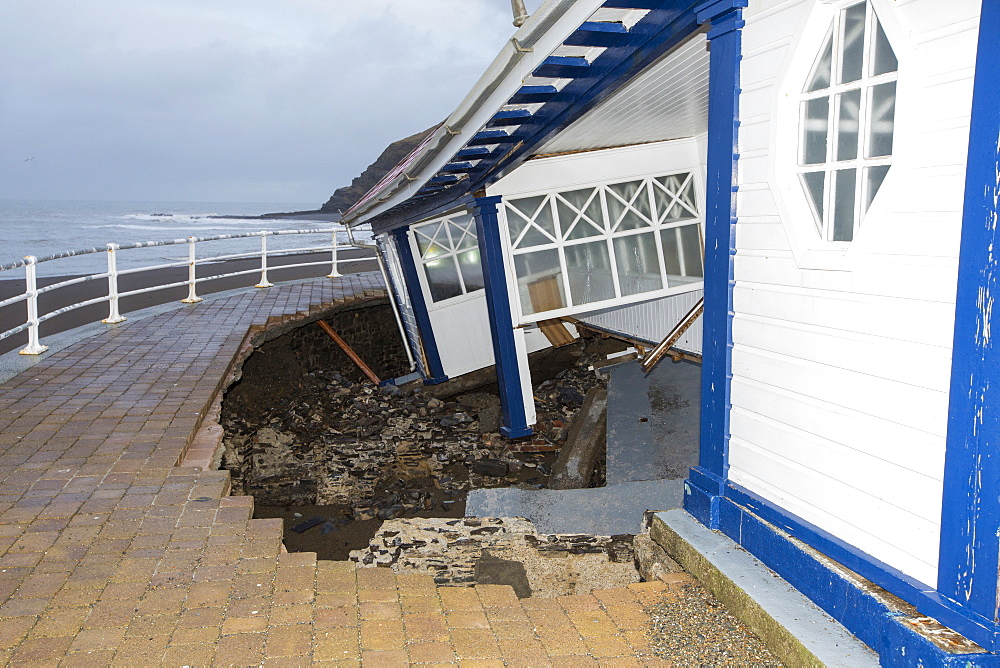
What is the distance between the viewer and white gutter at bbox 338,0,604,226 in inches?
156

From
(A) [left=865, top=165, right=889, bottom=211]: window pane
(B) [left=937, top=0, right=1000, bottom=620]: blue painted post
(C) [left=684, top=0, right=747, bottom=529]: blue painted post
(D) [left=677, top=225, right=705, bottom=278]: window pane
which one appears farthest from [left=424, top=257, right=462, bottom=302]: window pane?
(B) [left=937, top=0, right=1000, bottom=620]: blue painted post

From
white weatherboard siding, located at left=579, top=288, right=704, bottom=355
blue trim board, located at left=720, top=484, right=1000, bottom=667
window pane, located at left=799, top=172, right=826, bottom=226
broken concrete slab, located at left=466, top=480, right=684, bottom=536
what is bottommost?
broken concrete slab, located at left=466, top=480, right=684, bottom=536

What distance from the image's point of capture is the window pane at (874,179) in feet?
9.60

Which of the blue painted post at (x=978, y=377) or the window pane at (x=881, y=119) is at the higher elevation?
the window pane at (x=881, y=119)

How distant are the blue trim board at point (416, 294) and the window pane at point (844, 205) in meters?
8.86

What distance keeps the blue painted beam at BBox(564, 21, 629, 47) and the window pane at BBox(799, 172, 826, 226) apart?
1446 millimetres

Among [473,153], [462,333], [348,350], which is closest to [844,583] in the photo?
[473,153]

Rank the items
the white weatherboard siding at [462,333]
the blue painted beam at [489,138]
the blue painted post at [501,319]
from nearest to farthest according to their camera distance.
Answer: the blue painted beam at [489,138] < the blue painted post at [501,319] < the white weatherboard siding at [462,333]

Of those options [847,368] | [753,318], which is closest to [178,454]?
[753,318]

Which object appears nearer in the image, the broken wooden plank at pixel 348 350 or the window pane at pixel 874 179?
the window pane at pixel 874 179

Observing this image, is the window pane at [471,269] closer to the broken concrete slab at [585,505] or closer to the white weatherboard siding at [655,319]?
the white weatherboard siding at [655,319]

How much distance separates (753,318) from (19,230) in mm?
65347

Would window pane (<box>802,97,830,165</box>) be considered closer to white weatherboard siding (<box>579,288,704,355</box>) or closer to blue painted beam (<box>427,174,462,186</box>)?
blue painted beam (<box>427,174,462,186</box>)

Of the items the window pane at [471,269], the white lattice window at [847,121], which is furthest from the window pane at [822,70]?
the window pane at [471,269]
